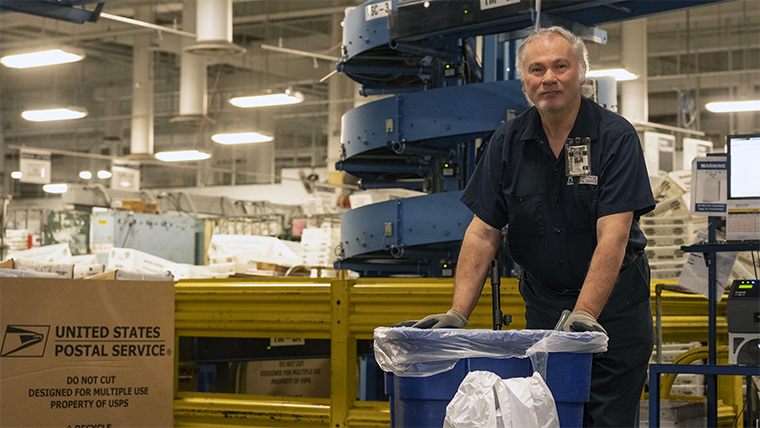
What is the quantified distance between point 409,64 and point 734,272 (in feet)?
9.70

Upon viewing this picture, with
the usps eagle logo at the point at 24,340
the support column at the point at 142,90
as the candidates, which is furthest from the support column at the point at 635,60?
the usps eagle logo at the point at 24,340

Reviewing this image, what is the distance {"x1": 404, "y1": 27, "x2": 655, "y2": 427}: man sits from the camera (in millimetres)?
2584

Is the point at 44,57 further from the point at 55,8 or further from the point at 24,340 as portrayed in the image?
the point at 24,340

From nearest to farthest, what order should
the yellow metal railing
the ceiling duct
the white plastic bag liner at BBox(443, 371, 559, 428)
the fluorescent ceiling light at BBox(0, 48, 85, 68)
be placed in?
the white plastic bag liner at BBox(443, 371, 559, 428) → the yellow metal railing → the fluorescent ceiling light at BBox(0, 48, 85, 68) → the ceiling duct

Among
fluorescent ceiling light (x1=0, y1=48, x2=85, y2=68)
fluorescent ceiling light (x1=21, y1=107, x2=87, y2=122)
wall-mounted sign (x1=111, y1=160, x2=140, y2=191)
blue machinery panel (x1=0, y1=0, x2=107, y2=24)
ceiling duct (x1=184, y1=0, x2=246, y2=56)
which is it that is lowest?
wall-mounted sign (x1=111, y1=160, x2=140, y2=191)

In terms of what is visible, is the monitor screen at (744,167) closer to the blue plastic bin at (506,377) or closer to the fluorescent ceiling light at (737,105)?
the blue plastic bin at (506,377)

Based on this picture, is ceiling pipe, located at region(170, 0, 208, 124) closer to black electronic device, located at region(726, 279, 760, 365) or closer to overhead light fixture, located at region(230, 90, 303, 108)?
overhead light fixture, located at region(230, 90, 303, 108)

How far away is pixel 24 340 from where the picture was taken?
4258 millimetres

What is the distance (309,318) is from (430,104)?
176 cm

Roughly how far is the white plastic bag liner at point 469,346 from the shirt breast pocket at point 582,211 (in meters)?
0.51

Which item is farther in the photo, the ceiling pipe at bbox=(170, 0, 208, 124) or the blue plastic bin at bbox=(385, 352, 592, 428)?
the ceiling pipe at bbox=(170, 0, 208, 124)

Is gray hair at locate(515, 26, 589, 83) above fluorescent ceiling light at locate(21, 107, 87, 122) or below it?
below

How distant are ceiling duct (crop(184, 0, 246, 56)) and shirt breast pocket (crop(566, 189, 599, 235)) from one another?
10.1 m

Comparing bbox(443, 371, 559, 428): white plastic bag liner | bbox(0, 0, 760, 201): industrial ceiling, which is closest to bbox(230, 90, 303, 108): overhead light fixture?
bbox(0, 0, 760, 201): industrial ceiling
